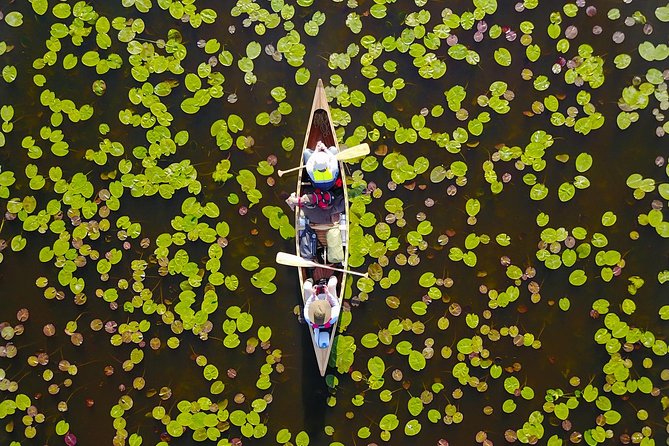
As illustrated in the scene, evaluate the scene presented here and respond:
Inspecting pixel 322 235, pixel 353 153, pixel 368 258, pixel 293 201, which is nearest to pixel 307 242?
pixel 322 235

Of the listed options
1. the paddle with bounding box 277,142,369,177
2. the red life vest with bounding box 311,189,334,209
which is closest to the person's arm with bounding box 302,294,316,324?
the red life vest with bounding box 311,189,334,209

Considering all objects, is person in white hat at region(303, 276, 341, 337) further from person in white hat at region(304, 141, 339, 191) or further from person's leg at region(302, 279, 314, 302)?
person in white hat at region(304, 141, 339, 191)

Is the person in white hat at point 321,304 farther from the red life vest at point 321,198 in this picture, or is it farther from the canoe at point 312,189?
the red life vest at point 321,198

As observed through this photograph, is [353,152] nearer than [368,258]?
Yes

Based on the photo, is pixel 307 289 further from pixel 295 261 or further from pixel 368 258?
pixel 368 258

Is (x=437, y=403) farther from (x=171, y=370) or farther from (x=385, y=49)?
Answer: (x=385, y=49)

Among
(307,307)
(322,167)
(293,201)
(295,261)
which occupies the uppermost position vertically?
(322,167)

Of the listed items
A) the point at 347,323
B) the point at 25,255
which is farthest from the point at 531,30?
the point at 25,255
